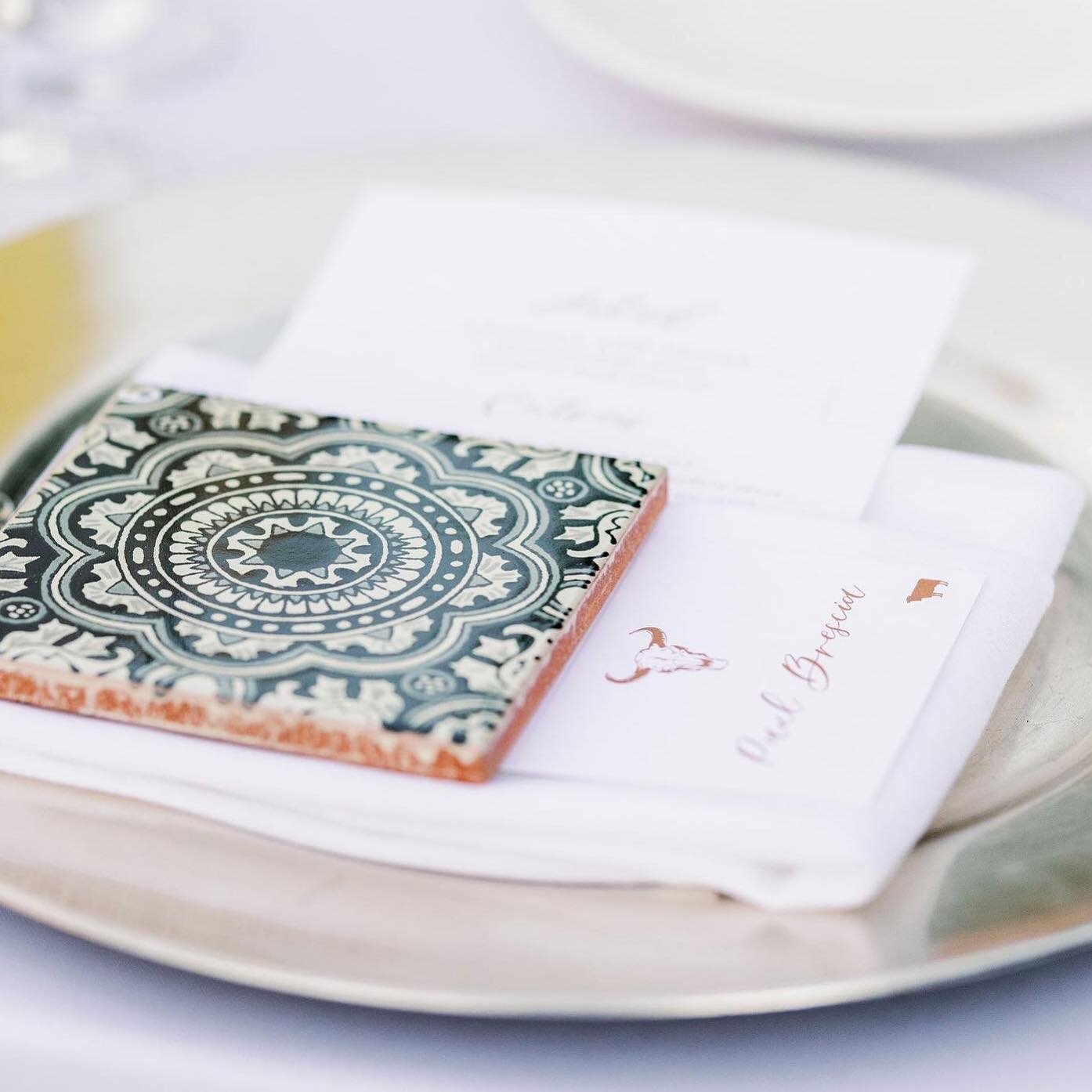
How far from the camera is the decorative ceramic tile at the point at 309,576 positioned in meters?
0.35

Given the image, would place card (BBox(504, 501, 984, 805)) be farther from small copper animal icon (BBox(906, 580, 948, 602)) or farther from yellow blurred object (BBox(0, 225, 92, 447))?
yellow blurred object (BBox(0, 225, 92, 447))

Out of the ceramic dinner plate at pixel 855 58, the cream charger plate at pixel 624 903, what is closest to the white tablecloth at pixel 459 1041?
the cream charger plate at pixel 624 903

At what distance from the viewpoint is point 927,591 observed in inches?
16.1

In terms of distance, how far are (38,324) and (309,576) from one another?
226 mm

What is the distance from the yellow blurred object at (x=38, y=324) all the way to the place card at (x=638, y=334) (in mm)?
74

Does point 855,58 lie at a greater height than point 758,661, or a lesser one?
greater

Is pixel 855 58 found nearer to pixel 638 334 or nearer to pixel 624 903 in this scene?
pixel 638 334

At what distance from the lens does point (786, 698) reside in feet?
1.23

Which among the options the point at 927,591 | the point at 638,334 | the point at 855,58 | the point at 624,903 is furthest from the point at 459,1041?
the point at 855,58

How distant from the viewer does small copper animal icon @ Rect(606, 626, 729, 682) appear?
386mm

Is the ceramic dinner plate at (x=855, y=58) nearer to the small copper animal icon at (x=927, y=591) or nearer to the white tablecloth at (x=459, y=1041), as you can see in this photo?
the small copper animal icon at (x=927, y=591)

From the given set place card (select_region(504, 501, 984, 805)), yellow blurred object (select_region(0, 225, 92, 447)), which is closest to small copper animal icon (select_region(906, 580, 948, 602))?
place card (select_region(504, 501, 984, 805))

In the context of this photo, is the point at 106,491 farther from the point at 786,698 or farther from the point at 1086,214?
the point at 1086,214

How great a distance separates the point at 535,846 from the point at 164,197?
1.26 ft
